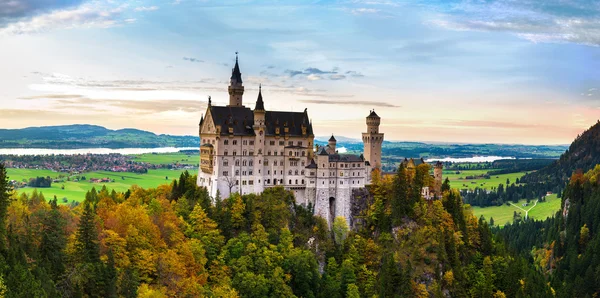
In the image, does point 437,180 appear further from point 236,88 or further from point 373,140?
point 236,88

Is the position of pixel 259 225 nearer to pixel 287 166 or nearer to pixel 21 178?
pixel 287 166

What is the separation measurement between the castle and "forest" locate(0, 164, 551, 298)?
3.21m

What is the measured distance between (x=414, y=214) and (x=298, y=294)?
2720 cm

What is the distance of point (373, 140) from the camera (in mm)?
119812

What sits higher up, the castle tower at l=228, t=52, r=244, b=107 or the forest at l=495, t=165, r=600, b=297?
the castle tower at l=228, t=52, r=244, b=107

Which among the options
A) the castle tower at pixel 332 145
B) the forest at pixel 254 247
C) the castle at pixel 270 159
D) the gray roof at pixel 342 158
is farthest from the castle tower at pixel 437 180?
the castle tower at pixel 332 145

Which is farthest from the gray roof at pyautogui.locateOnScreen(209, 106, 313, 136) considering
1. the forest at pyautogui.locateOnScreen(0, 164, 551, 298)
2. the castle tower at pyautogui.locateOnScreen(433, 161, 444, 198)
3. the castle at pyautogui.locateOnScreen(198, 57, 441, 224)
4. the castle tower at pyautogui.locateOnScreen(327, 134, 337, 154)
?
the castle tower at pyautogui.locateOnScreen(433, 161, 444, 198)

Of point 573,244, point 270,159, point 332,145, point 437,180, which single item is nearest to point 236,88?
point 270,159

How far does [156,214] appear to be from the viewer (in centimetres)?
9412

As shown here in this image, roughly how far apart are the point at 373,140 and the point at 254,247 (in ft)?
121

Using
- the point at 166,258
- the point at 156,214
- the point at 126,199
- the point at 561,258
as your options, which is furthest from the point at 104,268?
the point at 561,258

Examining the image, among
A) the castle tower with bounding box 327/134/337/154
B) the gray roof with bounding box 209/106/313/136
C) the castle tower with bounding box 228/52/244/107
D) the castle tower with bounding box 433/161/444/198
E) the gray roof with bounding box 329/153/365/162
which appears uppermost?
the castle tower with bounding box 228/52/244/107

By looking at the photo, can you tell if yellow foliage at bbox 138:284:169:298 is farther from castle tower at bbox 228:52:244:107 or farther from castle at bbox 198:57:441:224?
castle tower at bbox 228:52:244:107

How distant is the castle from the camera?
353 ft
